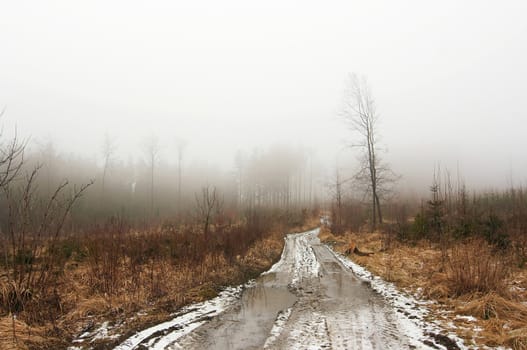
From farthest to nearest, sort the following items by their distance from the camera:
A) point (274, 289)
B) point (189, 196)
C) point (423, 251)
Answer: point (189, 196) → point (423, 251) → point (274, 289)

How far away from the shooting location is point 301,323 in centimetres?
561

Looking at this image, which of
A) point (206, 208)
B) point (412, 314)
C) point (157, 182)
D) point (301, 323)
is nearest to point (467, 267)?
point (412, 314)

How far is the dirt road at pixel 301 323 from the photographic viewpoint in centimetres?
464

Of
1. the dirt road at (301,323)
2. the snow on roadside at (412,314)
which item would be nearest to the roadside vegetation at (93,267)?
the dirt road at (301,323)

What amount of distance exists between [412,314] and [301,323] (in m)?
2.21

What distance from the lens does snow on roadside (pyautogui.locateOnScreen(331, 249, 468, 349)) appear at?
4754mm

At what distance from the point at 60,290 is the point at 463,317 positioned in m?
8.24

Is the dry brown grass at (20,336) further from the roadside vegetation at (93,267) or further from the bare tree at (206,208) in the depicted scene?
the bare tree at (206,208)

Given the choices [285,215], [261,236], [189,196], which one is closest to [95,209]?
[189,196]

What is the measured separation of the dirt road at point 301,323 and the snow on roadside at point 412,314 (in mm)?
48

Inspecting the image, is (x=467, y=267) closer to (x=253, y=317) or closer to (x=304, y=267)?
(x=253, y=317)

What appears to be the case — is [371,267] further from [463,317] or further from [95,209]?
[95,209]

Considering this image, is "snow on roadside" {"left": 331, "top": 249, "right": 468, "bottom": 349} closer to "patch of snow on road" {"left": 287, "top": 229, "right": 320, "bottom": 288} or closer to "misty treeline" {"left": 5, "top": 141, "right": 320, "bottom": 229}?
"patch of snow on road" {"left": 287, "top": 229, "right": 320, "bottom": 288}

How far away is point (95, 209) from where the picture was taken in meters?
A: 38.3
